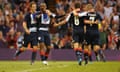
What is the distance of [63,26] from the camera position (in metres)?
23.5

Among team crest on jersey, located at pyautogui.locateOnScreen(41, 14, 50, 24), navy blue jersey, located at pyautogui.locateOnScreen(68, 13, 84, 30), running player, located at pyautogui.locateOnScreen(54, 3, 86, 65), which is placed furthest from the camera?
team crest on jersey, located at pyautogui.locateOnScreen(41, 14, 50, 24)

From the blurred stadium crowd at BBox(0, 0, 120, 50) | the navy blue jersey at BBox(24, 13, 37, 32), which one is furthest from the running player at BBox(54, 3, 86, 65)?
the blurred stadium crowd at BBox(0, 0, 120, 50)

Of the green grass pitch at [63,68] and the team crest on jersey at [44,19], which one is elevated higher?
the team crest on jersey at [44,19]

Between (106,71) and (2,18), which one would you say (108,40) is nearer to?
(2,18)

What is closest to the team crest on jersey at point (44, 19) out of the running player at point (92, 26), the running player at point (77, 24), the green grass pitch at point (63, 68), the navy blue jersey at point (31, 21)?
the navy blue jersey at point (31, 21)

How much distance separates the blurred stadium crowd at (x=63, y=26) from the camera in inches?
884

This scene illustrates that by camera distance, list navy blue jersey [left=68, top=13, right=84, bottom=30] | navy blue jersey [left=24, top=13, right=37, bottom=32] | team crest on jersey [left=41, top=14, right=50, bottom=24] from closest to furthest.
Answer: navy blue jersey [left=68, top=13, right=84, bottom=30]
team crest on jersey [left=41, top=14, right=50, bottom=24]
navy blue jersey [left=24, top=13, right=37, bottom=32]

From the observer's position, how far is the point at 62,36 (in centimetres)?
2286

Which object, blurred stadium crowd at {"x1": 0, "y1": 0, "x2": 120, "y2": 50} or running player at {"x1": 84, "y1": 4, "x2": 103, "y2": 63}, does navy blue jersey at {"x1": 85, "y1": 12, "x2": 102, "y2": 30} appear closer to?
running player at {"x1": 84, "y1": 4, "x2": 103, "y2": 63}

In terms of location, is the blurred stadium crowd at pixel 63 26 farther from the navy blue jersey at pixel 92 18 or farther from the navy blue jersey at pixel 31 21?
the navy blue jersey at pixel 31 21

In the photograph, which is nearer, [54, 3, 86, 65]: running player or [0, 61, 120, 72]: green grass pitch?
[0, 61, 120, 72]: green grass pitch

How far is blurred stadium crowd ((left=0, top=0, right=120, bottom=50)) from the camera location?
2245 centimetres

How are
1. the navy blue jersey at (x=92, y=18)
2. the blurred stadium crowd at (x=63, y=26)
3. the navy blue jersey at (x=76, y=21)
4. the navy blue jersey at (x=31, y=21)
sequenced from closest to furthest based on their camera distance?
the navy blue jersey at (x=76, y=21), the navy blue jersey at (x=92, y=18), the navy blue jersey at (x=31, y=21), the blurred stadium crowd at (x=63, y=26)

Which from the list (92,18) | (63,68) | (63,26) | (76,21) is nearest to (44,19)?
(76,21)
